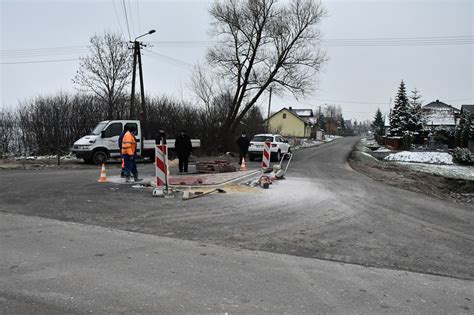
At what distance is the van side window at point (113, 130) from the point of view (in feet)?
69.2

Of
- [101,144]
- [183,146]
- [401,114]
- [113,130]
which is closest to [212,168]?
[183,146]

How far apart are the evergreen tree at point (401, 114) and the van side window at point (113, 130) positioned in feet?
→ 137

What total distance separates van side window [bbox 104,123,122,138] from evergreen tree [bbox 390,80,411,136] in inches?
1648

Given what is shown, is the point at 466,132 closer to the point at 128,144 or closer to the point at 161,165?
the point at 128,144

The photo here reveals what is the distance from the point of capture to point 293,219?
838 centimetres

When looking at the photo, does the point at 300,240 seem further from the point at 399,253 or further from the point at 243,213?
the point at 243,213

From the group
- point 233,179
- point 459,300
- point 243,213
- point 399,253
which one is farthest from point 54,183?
point 459,300

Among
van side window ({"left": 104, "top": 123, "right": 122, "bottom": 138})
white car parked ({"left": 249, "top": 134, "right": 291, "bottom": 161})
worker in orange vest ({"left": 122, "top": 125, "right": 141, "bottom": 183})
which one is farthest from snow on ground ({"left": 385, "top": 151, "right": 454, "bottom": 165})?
worker in orange vest ({"left": 122, "top": 125, "right": 141, "bottom": 183})

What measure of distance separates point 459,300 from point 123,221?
5.64 meters

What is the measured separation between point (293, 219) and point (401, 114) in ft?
172

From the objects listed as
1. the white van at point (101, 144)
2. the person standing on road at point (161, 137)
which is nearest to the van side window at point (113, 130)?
the white van at point (101, 144)

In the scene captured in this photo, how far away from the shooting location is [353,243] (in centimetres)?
677

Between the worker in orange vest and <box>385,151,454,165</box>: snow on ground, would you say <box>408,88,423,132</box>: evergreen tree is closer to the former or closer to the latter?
<box>385,151,454,165</box>: snow on ground

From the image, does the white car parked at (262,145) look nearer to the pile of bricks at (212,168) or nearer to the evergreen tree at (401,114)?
the pile of bricks at (212,168)
